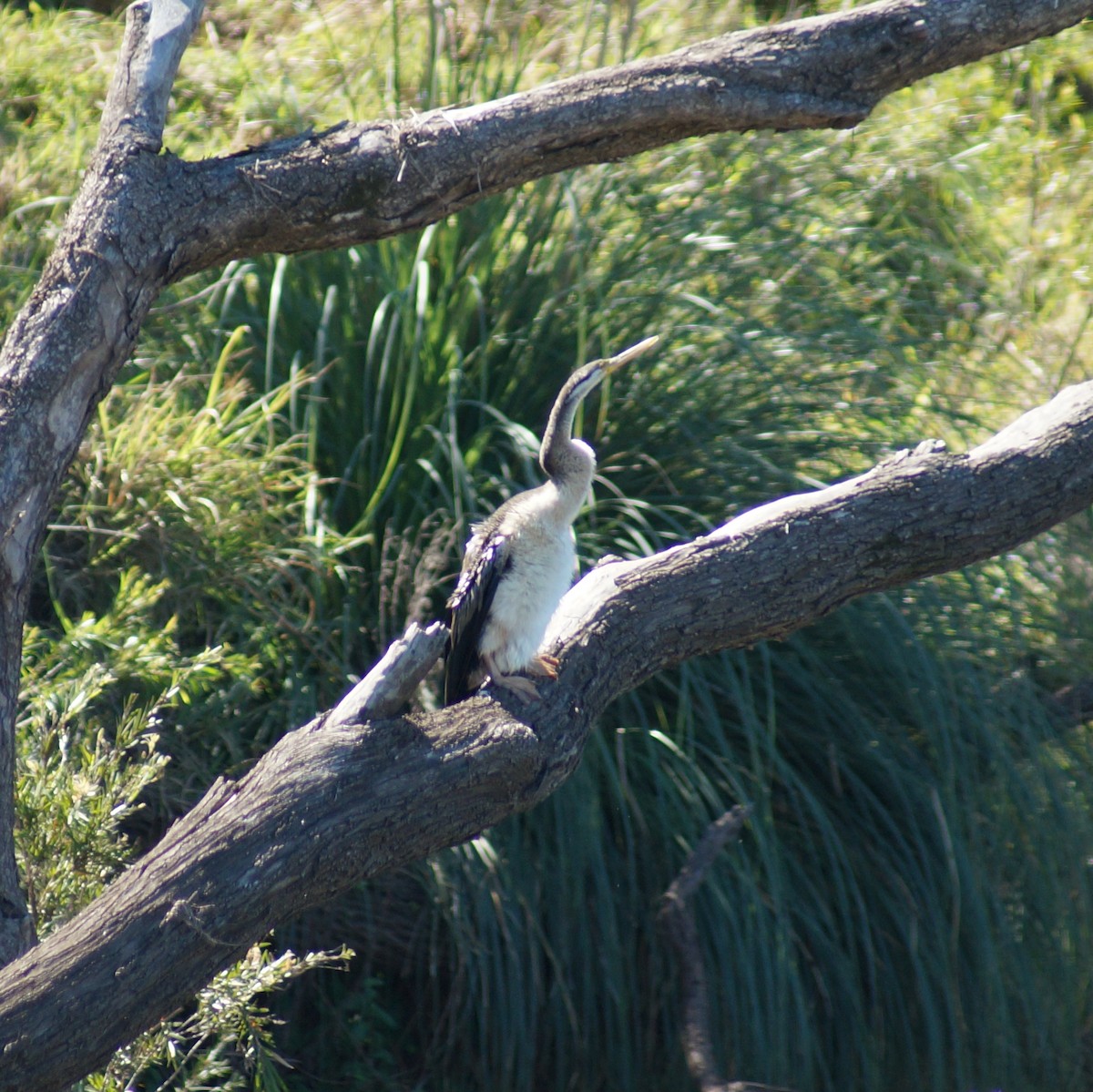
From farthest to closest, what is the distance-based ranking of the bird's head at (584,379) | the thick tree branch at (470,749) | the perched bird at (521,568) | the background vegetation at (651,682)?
the background vegetation at (651,682), the bird's head at (584,379), the perched bird at (521,568), the thick tree branch at (470,749)

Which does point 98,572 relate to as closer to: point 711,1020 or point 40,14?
point 711,1020

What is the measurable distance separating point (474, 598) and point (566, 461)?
36cm

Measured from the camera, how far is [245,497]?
12.2ft

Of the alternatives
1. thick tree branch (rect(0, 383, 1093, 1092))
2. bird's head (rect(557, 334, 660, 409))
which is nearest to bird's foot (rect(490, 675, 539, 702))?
thick tree branch (rect(0, 383, 1093, 1092))

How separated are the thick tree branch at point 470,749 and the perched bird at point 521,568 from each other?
0.78 feet

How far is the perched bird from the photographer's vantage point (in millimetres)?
2662

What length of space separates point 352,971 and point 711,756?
3.91 ft

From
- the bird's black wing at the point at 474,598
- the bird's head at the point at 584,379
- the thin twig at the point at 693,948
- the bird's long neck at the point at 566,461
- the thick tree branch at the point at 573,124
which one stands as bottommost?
the thin twig at the point at 693,948

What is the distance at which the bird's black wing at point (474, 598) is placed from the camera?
9.05 ft

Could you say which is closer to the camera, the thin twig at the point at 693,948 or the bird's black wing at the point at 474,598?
the thin twig at the point at 693,948

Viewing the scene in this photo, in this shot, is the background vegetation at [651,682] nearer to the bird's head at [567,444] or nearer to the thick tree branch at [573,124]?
the bird's head at [567,444]

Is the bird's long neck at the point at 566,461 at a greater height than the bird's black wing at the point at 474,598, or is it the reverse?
the bird's long neck at the point at 566,461

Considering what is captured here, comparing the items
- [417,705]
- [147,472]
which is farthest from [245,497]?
[417,705]

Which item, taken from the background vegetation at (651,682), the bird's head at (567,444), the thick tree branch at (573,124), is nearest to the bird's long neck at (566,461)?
the bird's head at (567,444)
